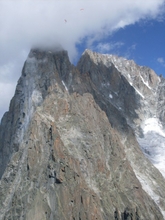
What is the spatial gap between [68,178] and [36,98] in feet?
88.7

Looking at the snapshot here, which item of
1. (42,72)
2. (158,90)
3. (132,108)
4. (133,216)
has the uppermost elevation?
(158,90)

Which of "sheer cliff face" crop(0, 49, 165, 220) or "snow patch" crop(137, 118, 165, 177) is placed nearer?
"sheer cliff face" crop(0, 49, 165, 220)

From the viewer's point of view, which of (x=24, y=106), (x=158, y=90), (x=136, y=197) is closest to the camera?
(x=136, y=197)

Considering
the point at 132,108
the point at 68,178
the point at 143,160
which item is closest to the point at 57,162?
the point at 68,178

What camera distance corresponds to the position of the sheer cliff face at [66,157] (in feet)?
320

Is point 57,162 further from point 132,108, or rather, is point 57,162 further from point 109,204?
point 132,108

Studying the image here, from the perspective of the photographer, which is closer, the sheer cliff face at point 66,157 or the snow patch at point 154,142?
the sheer cliff face at point 66,157

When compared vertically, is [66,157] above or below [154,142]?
below

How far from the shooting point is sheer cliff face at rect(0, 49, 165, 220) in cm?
9756

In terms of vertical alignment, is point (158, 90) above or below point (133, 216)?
above

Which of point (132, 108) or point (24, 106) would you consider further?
point (132, 108)

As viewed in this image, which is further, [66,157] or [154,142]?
[154,142]

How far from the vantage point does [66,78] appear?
13000 cm

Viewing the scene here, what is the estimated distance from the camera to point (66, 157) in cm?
10294
